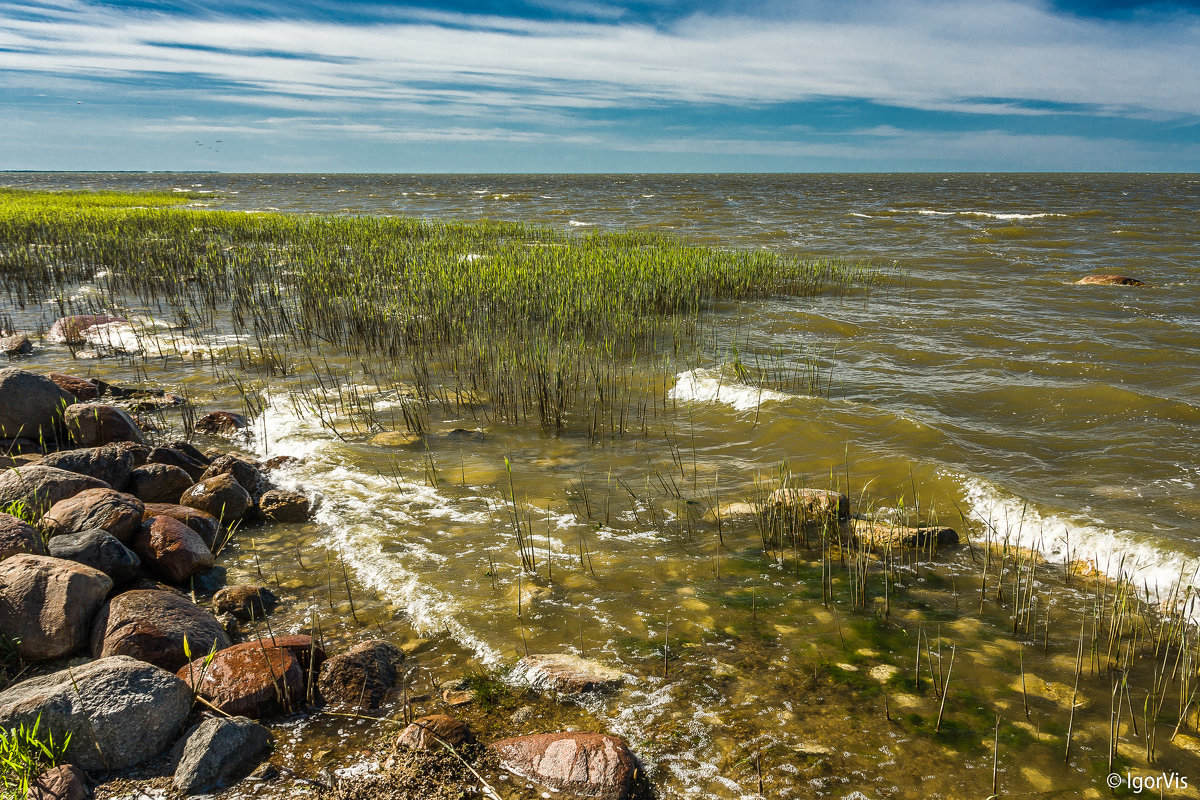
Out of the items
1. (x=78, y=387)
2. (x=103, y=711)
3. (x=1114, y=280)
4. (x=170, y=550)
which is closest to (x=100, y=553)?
(x=170, y=550)

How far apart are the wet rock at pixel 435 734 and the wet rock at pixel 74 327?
38.6ft

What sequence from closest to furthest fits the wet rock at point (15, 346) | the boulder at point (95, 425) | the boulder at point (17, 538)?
the boulder at point (17, 538) < the boulder at point (95, 425) < the wet rock at point (15, 346)

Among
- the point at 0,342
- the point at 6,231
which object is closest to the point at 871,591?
the point at 0,342

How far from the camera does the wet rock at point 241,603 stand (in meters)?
4.44

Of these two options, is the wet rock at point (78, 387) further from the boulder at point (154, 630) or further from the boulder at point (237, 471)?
the boulder at point (154, 630)

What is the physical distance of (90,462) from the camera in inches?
227

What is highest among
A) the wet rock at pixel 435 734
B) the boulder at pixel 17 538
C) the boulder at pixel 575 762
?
the boulder at pixel 17 538

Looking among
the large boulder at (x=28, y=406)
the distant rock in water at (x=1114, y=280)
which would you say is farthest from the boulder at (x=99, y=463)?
the distant rock in water at (x=1114, y=280)

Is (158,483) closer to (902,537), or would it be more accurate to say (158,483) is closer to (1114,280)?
(902,537)

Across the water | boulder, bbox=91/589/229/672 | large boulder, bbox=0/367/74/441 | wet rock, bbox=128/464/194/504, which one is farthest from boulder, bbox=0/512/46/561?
large boulder, bbox=0/367/74/441

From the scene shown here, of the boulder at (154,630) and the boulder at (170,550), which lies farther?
the boulder at (170,550)

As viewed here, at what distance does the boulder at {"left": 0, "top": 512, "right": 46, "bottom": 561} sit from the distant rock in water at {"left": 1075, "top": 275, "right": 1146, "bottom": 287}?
2104 centimetres

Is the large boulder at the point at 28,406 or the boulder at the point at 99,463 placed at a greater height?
the large boulder at the point at 28,406

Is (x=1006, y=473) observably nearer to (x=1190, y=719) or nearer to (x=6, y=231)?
(x=1190, y=719)
